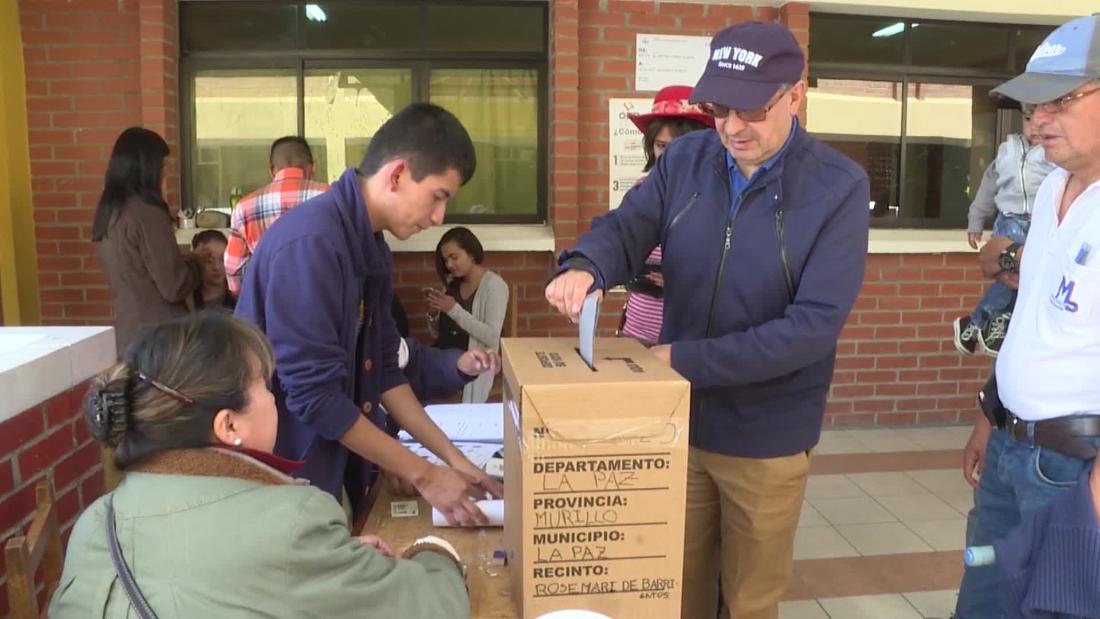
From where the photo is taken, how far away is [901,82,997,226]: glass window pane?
4418mm

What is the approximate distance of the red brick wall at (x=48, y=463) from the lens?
1.22 meters

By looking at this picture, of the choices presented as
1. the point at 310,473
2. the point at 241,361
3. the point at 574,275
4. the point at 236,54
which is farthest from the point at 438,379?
the point at 236,54

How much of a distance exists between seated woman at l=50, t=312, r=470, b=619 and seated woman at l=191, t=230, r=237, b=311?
2.60 metres

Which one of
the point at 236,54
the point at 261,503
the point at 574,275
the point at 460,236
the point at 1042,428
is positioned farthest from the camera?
the point at 236,54

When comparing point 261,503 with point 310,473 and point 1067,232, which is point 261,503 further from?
point 1067,232

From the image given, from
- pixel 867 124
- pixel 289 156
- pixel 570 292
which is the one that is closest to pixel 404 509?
pixel 570 292

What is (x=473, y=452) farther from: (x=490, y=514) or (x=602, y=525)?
(x=602, y=525)

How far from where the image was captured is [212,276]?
347 cm

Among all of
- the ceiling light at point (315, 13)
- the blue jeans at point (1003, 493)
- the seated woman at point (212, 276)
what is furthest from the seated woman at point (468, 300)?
the blue jeans at point (1003, 493)

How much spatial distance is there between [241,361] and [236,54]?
3350 mm

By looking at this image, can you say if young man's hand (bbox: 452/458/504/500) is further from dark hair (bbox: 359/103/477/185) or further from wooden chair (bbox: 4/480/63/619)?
wooden chair (bbox: 4/480/63/619)

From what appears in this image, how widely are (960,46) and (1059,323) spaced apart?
11.8 ft

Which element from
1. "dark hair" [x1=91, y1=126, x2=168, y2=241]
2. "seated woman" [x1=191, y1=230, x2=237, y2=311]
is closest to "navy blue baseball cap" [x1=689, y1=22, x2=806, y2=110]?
"dark hair" [x1=91, y1=126, x2=168, y2=241]

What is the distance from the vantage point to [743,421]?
4.77 ft
